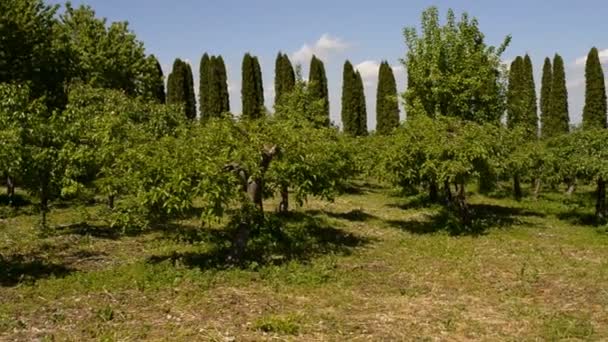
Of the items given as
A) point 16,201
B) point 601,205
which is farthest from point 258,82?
point 601,205

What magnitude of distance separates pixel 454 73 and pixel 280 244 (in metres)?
16.0

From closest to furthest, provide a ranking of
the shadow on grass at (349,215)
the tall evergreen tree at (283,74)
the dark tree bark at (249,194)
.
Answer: the dark tree bark at (249,194)
the shadow on grass at (349,215)
the tall evergreen tree at (283,74)

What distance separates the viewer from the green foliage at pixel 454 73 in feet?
Result: 103

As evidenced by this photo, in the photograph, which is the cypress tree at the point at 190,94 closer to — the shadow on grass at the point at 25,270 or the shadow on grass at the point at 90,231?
the shadow on grass at the point at 90,231

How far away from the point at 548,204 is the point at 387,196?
953 centimetres

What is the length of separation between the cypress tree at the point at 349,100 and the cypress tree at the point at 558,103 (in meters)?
19.2

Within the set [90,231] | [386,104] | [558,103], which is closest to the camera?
[90,231]

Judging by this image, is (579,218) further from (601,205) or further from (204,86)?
(204,86)

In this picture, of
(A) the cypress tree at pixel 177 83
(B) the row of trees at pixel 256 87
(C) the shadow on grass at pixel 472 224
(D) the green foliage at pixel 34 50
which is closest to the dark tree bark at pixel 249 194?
(C) the shadow on grass at pixel 472 224

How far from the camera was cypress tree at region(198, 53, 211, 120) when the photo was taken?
219 feet

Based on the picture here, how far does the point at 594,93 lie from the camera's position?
57.8 metres

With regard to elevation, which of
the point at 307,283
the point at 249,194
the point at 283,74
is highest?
the point at 283,74

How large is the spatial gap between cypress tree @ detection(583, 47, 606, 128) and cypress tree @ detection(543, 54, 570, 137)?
1973mm

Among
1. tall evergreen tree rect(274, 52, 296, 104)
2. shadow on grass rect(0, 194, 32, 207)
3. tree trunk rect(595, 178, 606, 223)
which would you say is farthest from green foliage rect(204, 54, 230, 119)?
tree trunk rect(595, 178, 606, 223)
